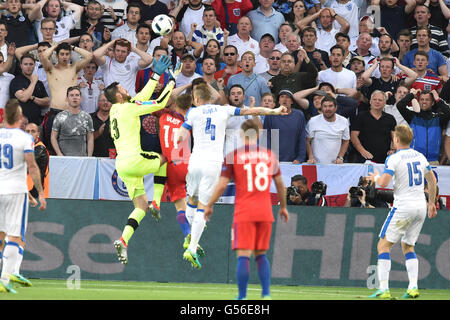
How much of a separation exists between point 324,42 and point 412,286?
358 inches

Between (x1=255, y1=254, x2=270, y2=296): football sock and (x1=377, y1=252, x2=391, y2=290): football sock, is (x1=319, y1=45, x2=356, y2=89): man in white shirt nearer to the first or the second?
(x1=377, y1=252, x2=391, y2=290): football sock

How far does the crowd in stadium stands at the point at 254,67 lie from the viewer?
17.9 meters

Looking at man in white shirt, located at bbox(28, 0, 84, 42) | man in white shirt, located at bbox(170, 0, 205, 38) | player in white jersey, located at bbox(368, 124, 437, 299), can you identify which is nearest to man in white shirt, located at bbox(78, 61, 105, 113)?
man in white shirt, located at bbox(28, 0, 84, 42)

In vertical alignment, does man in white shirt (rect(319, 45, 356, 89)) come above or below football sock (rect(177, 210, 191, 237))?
above

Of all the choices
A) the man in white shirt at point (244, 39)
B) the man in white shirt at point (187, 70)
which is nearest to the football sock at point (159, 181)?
the man in white shirt at point (187, 70)

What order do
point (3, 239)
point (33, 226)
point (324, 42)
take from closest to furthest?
1. point (3, 239)
2. point (33, 226)
3. point (324, 42)

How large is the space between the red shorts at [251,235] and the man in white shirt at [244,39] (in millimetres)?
10143

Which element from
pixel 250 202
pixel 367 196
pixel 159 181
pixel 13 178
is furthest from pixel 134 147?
pixel 250 202

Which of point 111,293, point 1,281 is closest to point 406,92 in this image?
point 111,293

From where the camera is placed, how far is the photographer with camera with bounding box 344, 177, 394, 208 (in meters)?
15.6

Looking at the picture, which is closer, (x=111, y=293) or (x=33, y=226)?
(x=111, y=293)

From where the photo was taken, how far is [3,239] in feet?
46.2

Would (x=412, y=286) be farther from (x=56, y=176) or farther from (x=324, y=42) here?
(x=324, y=42)

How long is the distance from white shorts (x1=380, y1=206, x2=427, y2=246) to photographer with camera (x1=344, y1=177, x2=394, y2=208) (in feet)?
7.28
